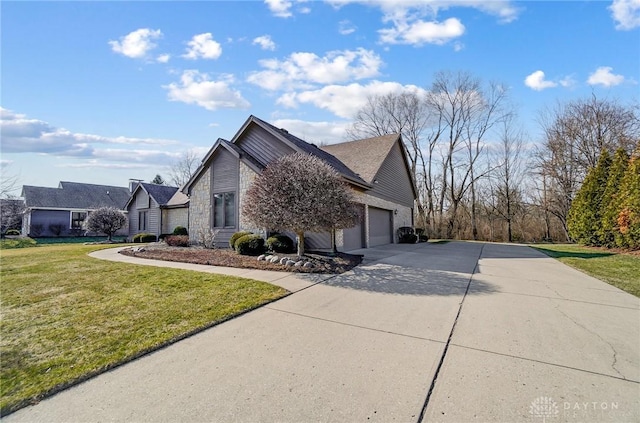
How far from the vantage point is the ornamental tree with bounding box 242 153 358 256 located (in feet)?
28.6

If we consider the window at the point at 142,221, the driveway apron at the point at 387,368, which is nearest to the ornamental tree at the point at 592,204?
the driveway apron at the point at 387,368

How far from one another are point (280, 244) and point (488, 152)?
26.1 m

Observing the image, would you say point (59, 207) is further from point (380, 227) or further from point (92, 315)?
point (92, 315)

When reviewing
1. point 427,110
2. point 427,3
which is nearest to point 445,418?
point 427,3

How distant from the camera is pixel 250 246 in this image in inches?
437

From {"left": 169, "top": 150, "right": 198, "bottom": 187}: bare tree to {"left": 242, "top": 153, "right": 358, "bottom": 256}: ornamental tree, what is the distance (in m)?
37.4

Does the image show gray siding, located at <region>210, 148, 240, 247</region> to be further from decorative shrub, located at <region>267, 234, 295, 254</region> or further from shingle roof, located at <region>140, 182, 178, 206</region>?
shingle roof, located at <region>140, 182, 178, 206</region>

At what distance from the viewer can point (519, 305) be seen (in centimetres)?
536

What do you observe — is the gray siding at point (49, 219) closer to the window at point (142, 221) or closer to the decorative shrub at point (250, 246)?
the window at point (142, 221)

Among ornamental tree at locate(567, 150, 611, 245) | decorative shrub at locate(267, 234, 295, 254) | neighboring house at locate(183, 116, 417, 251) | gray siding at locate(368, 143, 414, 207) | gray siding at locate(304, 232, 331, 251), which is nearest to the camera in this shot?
decorative shrub at locate(267, 234, 295, 254)

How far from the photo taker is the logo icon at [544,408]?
2.41 metres

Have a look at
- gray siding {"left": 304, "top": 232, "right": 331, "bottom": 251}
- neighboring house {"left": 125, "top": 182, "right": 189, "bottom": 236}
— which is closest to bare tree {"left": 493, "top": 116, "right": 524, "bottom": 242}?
gray siding {"left": 304, "top": 232, "right": 331, "bottom": 251}

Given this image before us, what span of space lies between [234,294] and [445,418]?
171 inches

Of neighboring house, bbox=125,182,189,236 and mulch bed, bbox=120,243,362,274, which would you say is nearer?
mulch bed, bbox=120,243,362,274
